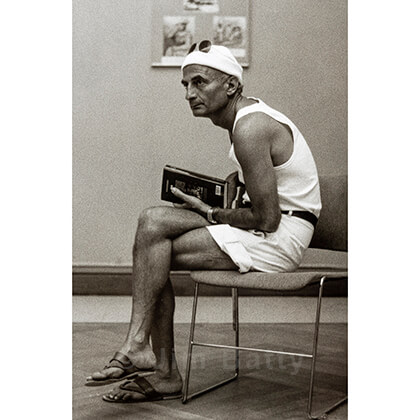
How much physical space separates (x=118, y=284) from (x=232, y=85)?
2.45 metres

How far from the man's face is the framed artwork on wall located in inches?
80.7

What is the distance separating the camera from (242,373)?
129 inches

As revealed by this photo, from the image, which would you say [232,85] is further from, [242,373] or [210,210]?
[242,373]

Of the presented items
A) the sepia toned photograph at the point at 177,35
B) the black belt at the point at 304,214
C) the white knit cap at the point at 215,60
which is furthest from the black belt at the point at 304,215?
the sepia toned photograph at the point at 177,35

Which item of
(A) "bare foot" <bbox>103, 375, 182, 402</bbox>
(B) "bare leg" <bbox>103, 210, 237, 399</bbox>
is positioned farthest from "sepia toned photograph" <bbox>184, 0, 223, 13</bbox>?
(A) "bare foot" <bbox>103, 375, 182, 402</bbox>

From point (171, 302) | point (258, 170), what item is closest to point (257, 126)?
point (258, 170)

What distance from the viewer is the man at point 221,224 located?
108 inches

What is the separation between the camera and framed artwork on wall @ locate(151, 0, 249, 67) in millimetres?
4902

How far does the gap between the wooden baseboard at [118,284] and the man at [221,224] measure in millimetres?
2045

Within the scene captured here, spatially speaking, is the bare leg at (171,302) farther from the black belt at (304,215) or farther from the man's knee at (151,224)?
the black belt at (304,215)
